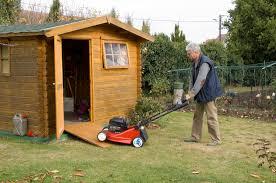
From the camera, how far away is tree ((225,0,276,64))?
19438 mm

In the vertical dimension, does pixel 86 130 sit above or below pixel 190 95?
below

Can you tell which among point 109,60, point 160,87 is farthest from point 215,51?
point 109,60

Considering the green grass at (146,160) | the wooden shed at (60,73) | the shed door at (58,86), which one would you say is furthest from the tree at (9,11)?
the shed door at (58,86)

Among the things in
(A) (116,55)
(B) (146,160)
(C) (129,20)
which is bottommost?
(B) (146,160)

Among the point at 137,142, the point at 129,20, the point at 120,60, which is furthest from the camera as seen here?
the point at 129,20

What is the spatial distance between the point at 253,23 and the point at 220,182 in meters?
14.4

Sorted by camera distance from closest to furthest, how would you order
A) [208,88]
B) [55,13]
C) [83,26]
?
[208,88] < [83,26] < [55,13]

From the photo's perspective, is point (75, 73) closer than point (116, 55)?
No

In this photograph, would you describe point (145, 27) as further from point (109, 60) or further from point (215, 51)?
point (109, 60)

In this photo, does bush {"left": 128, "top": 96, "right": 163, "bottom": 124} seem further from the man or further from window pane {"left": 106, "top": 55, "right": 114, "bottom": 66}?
the man

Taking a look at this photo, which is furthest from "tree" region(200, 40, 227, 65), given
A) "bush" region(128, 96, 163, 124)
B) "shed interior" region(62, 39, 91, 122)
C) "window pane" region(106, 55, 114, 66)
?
"window pane" region(106, 55, 114, 66)

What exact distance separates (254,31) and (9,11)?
10859mm

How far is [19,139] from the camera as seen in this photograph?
1001cm

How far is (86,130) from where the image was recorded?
10016mm
